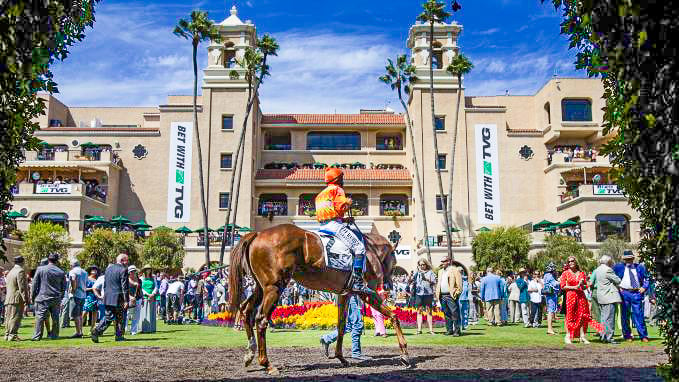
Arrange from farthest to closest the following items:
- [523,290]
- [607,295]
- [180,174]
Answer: [180,174] < [523,290] < [607,295]

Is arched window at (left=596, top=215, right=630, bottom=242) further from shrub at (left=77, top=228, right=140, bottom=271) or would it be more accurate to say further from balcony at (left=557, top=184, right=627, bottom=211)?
shrub at (left=77, top=228, right=140, bottom=271)

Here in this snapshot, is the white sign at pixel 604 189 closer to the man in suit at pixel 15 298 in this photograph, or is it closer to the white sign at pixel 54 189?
the white sign at pixel 54 189

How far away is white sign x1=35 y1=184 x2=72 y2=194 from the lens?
142ft

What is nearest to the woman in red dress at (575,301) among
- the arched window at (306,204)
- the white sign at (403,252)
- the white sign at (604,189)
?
the white sign at (604,189)

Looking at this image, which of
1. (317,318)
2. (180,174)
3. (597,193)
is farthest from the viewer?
(180,174)

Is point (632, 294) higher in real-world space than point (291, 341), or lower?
higher

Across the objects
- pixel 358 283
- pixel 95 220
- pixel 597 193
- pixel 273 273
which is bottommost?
pixel 358 283

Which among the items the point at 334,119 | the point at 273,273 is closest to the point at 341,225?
the point at 273,273

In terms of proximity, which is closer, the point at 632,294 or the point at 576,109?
the point at 632,294

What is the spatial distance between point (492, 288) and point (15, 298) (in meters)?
14.5

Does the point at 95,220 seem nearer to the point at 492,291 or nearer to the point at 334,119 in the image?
the point at 334,119

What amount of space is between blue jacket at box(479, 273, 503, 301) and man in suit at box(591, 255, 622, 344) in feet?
21.5

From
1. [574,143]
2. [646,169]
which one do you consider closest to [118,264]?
[646,169]

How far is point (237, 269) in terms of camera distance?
9094 millimetres
